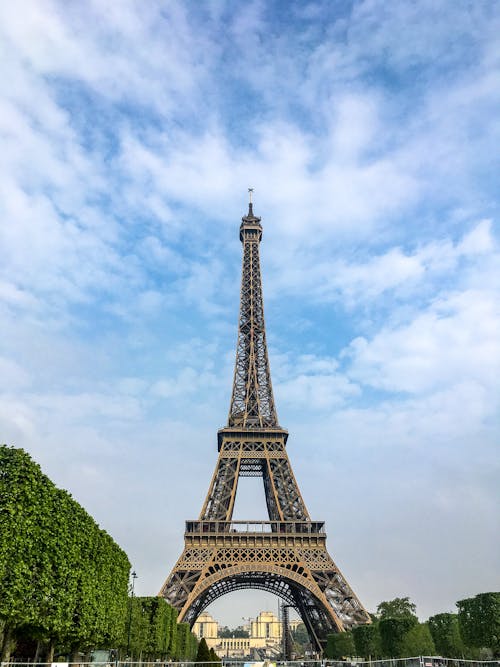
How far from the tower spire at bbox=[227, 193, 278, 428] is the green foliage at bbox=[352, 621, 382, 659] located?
2288 cm

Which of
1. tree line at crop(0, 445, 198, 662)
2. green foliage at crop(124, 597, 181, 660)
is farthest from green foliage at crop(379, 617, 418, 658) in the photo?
tree line at crop(0, 445, 198, 662)

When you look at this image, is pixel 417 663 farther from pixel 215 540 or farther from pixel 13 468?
pixel 215 540

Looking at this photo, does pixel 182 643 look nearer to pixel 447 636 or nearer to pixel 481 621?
pixel 447 636

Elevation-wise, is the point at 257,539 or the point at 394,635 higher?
the point at 257,539

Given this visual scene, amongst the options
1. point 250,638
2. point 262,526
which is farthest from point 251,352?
point 250,638

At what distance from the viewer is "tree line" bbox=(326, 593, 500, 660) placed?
40000 millimetres

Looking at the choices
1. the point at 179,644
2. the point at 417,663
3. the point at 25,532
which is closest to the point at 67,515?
the point at 25,532

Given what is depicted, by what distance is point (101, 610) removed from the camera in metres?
27.2

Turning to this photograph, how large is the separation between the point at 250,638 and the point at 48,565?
554 ft

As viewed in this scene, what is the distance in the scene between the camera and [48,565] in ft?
73.8

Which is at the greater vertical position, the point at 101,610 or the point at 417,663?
the point at 101,610

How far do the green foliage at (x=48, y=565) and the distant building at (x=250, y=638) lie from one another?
138m

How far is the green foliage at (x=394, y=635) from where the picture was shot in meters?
44.3

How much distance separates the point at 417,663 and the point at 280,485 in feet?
106
